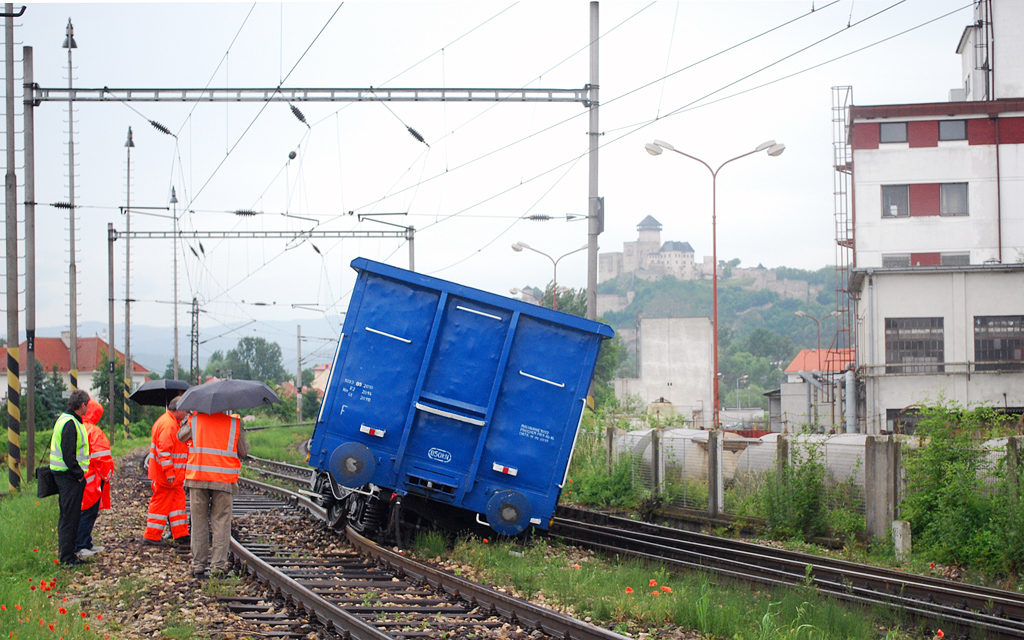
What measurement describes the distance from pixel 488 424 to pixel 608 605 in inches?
123

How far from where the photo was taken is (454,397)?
10.4m

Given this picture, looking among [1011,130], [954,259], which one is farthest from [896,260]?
[1011,130]

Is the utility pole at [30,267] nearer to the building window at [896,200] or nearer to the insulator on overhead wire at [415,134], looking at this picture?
the insulator on overhead wire at [415,134]

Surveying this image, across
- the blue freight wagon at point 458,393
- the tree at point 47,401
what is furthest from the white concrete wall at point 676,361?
the blue freight wagon at point 458,393

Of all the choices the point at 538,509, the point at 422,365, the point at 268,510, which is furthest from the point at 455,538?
the point at 268,510

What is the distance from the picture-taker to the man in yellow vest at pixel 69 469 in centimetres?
948

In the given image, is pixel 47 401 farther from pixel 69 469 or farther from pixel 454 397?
pixel 454 397

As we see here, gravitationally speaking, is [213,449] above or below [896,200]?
below

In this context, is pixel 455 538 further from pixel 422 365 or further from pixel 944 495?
pixel 944 495

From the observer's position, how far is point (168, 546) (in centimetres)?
1082

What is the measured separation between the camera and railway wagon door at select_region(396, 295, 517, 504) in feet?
33.7

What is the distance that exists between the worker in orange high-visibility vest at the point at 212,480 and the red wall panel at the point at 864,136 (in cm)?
3672

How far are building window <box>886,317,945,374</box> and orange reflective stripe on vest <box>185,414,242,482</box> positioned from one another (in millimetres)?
29961

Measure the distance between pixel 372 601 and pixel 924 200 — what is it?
127 feet
